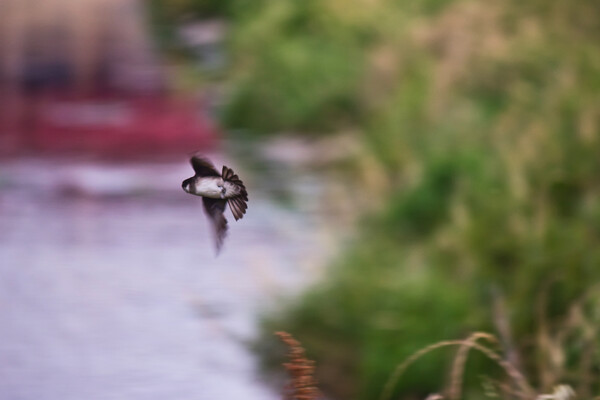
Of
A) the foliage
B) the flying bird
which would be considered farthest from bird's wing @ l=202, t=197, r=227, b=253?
the foliage

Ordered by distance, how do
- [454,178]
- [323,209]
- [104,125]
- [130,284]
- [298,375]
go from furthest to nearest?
[104,125], [323,209], [130,284], [454,178], [298,375]

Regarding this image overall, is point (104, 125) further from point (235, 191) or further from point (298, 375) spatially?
point (235, 191)

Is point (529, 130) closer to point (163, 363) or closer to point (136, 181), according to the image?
point (163, 363)

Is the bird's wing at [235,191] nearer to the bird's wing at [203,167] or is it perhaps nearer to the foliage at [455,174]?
the bird's wing at [203,167]

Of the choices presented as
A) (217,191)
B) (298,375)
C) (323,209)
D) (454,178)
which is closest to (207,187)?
(217,191)

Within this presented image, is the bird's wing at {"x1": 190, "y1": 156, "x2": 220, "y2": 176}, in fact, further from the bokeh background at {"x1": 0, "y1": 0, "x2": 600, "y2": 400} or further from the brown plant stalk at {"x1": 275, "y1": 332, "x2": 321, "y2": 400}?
the bokeh background at {"x1": 0, "y1": 0, "x2": 600, "y2": 400}
